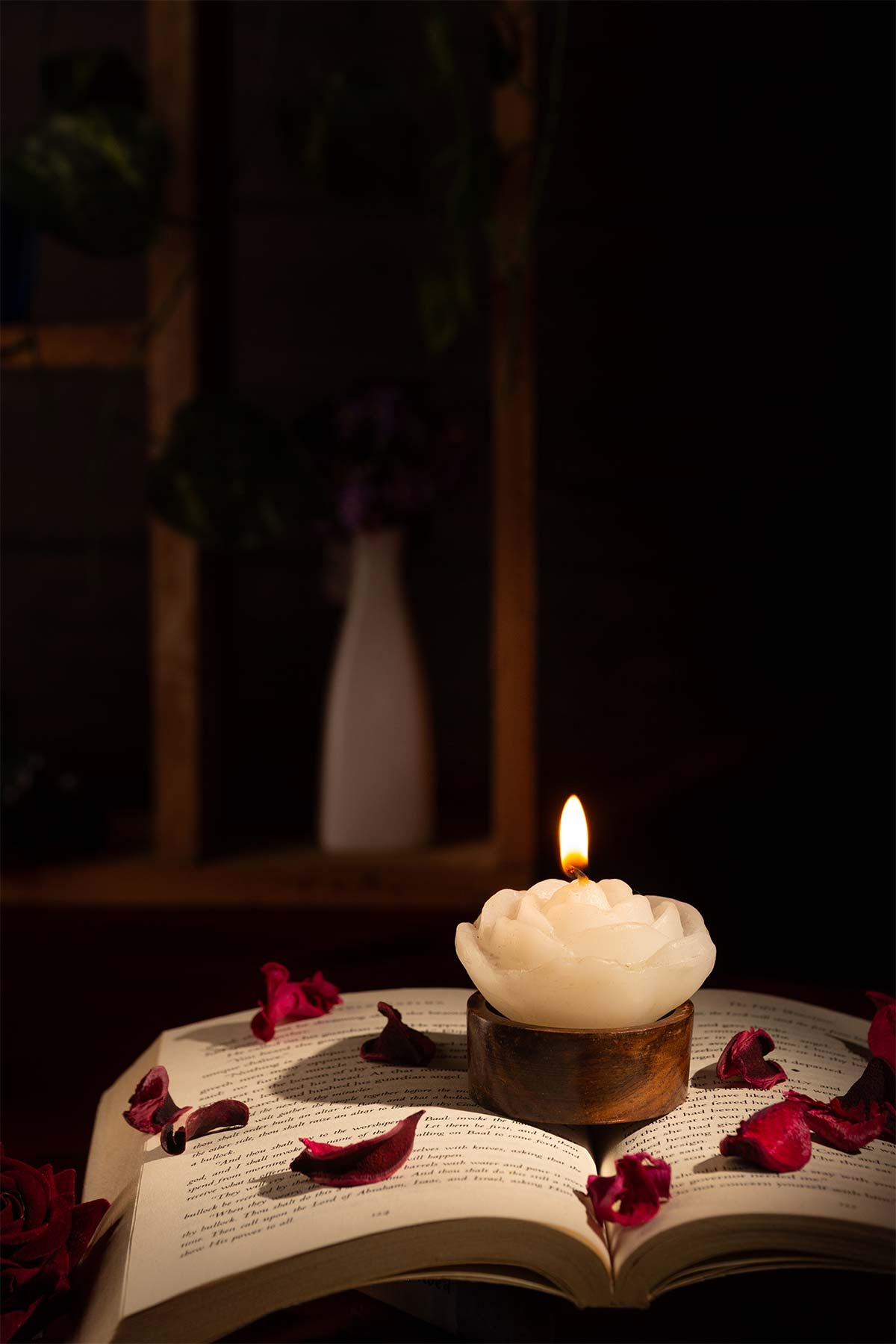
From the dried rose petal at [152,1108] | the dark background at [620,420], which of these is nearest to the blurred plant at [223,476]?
the dark background at [620,420]

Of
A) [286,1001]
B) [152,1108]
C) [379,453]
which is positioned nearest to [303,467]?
[379,453]

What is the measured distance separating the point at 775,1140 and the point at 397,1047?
0.67 ft

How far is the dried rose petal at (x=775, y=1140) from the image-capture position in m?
0.53

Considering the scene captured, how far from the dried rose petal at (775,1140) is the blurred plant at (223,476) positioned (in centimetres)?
98

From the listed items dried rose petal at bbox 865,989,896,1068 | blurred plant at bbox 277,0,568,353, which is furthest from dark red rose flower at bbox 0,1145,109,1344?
blurred plant at bbox 277,0,568,353

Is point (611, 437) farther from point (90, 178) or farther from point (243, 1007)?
point (243, 1007)

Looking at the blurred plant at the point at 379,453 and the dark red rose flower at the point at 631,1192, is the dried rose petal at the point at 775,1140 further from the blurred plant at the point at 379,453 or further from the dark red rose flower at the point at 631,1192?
the blurred plant at the point at 379,453

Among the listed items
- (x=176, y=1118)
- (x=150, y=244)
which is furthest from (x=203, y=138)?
(x=176, y=1118)

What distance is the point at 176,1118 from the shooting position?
601 millimetres

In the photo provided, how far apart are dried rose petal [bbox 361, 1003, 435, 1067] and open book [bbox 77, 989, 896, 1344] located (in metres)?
0.03

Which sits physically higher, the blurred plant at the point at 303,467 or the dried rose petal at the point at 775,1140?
the blurred plant at the point at 303,467

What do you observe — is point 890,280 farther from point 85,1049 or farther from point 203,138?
point 85,1049

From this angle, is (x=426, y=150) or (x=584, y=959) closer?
(x=584, y=959)

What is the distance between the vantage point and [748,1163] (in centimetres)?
54
